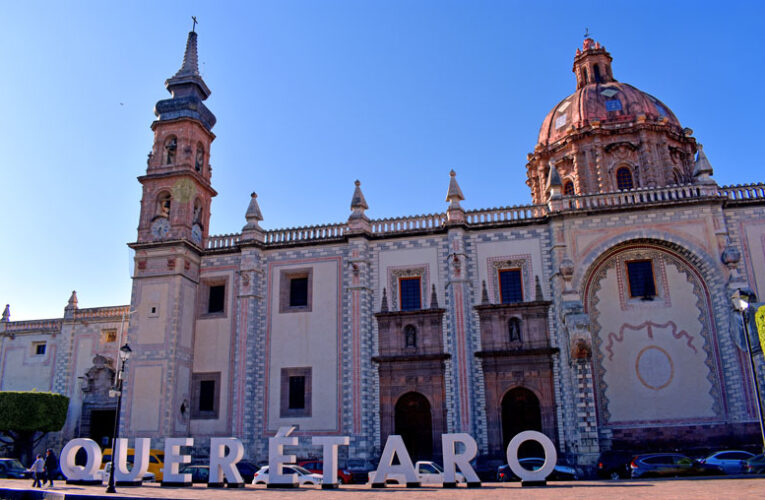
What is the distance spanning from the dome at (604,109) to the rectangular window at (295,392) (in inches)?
771

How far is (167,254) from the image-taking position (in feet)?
102

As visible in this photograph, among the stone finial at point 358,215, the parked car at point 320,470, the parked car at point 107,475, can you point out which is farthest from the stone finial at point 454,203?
the parked car at point 107,475

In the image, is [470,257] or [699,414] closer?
[699,414]

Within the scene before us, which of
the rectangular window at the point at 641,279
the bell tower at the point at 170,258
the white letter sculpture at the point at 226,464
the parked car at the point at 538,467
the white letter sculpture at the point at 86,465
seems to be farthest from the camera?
the bell tower at the point at 170,258

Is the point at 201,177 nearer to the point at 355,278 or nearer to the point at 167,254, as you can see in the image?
the point at 167,254

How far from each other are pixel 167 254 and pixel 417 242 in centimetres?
1179

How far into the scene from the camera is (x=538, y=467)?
78.2 ft

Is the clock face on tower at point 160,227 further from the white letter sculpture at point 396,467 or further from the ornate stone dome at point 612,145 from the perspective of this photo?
the ornate stone dome at point 612,145

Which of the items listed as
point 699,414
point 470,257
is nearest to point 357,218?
point 470,257

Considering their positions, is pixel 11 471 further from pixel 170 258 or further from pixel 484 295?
pixel 484 295

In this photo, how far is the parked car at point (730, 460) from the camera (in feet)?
75.6

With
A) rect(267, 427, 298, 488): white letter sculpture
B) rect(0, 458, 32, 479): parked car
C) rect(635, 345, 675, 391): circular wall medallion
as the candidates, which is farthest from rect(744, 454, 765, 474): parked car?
rect(0, 458, 32, 479): parked car

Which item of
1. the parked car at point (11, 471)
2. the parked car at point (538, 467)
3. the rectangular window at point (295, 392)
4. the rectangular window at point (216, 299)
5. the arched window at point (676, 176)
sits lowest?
the parked car at point (538, 467)

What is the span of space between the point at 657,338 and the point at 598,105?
15.3 meters
